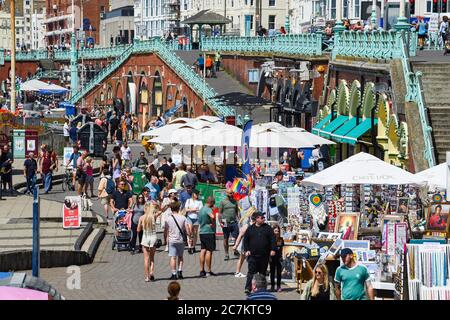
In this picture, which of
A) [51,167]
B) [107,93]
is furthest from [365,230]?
[107,93]

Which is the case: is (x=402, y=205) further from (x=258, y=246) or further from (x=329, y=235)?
(x=258, y=246)

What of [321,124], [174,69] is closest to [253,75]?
[174,69]

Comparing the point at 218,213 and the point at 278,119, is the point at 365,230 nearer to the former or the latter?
the point at 218,213

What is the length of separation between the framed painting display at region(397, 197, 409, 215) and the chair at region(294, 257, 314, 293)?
12.4 feet

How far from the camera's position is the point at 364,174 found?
25.5 metres

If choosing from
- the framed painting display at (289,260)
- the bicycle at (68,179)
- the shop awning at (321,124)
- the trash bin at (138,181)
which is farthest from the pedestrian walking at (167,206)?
the shop awning at (321,124)

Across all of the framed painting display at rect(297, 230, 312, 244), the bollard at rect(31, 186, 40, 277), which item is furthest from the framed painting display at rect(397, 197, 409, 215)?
the bollard at rect(31, 186, 40, 277)

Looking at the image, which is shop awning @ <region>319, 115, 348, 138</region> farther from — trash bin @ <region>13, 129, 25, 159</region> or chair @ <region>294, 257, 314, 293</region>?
chair @ <region>294, 257, 314, 293</region>

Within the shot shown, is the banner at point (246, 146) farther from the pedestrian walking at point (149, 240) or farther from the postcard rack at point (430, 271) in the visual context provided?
the postcard rack at point (430, 271)

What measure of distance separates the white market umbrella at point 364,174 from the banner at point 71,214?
20.1ft

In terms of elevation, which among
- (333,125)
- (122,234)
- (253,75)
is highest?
(253,75)

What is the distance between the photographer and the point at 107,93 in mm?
94000

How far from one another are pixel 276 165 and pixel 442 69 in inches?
248

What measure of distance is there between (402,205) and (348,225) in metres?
2.46
